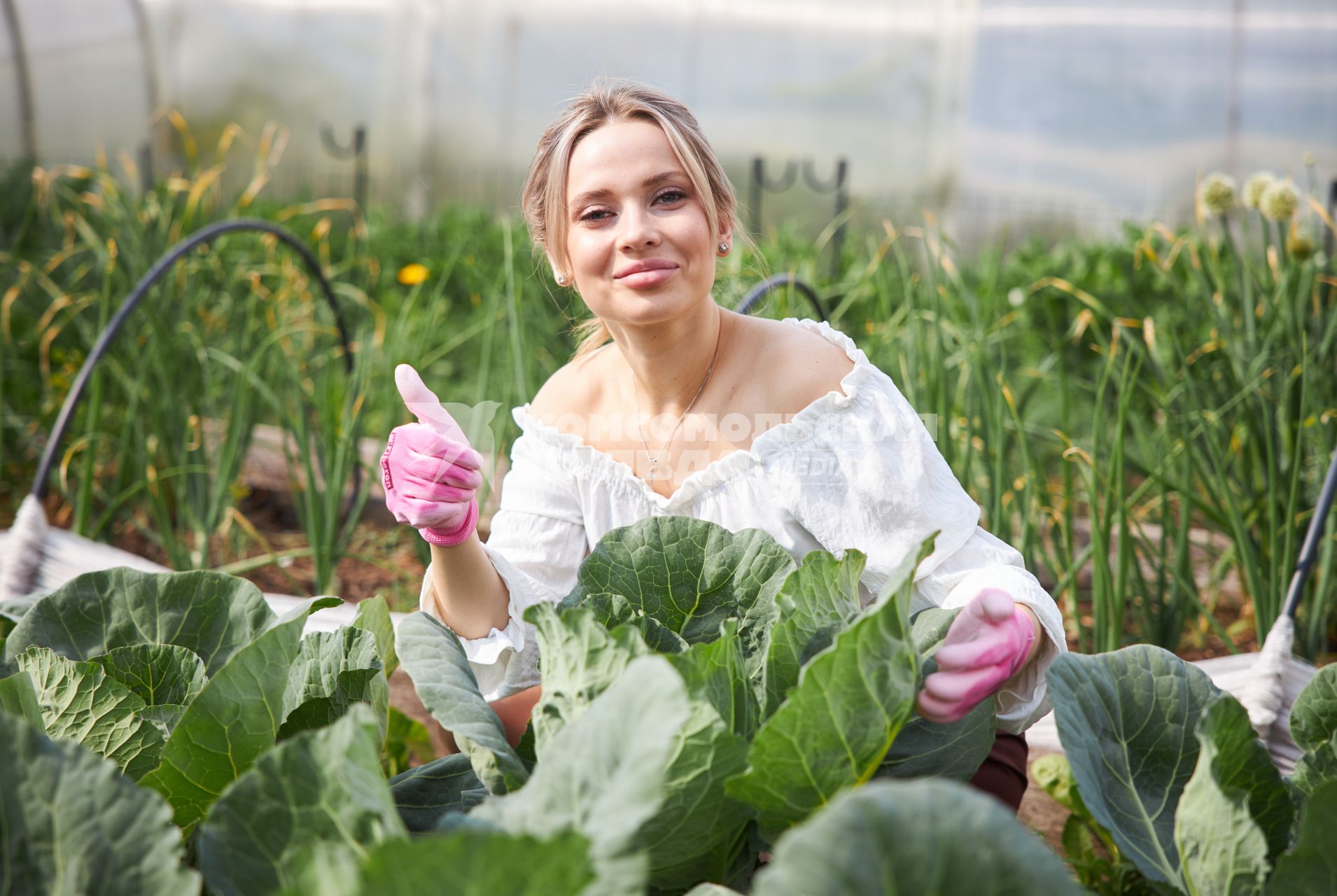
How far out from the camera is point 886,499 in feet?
3.21

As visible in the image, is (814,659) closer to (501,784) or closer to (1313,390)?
(501,784)

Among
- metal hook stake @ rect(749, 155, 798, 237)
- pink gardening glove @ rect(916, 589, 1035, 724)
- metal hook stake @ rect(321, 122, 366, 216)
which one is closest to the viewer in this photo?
pink gardening glove @ rect(916, 589, 1035, 724)

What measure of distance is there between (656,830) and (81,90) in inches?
220

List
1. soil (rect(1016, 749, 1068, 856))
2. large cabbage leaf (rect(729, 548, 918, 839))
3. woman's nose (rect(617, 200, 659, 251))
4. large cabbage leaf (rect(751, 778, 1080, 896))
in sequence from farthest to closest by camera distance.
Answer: soil (rect(1016, 749, 1068, 856))
woman's nose (rect(617, 200, 659, 251))
large cabbage leaf (rect(729, 548, 918, 839))
large cabbage leaf (rect(751, 778, 1080, 896))

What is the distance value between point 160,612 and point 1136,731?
66 centimetres

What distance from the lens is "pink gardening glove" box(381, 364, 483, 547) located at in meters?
0.79

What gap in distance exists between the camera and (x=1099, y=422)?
1.57 meters

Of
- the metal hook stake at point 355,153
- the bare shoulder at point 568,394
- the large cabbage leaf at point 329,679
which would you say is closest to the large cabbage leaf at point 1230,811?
the large cabbage leaf at point 329,679

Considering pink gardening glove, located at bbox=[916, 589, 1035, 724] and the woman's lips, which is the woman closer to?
the woman's lips

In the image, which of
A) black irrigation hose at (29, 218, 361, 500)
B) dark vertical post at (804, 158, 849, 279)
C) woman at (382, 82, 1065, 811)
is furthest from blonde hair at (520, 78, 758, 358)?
dark vertical post at (804, 158, 849, 279)

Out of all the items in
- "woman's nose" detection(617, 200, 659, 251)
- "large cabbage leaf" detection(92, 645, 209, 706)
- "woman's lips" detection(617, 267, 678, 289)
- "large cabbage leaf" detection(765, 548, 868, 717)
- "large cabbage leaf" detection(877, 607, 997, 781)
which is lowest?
"large cabbage leaf" detection(877, 607, 997, 781)

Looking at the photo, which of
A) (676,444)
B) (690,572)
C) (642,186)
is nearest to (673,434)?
(676,444)

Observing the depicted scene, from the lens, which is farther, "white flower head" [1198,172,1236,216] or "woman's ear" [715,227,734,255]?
"white flower head" [1198,172,1236,216]

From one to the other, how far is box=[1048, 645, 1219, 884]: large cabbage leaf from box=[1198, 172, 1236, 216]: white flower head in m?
1.51
